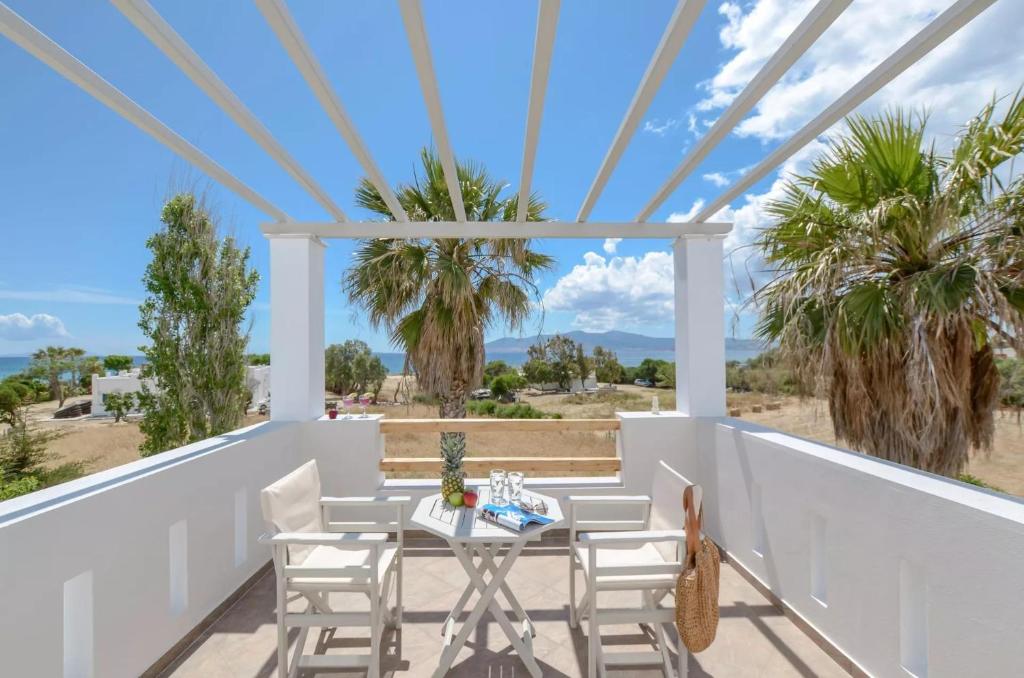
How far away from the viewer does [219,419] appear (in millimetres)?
5730

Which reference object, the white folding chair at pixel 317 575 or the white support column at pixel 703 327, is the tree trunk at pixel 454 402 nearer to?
the white support column at pixel 703 327

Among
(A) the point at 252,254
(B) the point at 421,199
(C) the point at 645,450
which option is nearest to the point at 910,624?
(C) the point at 645,450

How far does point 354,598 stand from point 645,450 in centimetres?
238

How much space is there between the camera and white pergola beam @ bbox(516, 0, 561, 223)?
162 centimetres

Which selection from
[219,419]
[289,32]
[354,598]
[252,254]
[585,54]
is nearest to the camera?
[289,32]

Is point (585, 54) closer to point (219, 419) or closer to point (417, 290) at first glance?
point (417, 290)

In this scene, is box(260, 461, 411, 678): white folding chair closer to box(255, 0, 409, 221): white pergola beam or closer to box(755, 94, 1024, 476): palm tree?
box(255, 0, 409, 221): white pergola beam

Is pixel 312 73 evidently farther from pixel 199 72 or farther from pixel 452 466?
pixel 452 466

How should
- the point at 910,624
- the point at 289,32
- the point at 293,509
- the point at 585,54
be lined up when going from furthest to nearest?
the point at 585,54 < the point at 293,509 < the point at 910,624 < the point at 289,32

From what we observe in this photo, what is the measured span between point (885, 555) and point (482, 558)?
5.59 feet

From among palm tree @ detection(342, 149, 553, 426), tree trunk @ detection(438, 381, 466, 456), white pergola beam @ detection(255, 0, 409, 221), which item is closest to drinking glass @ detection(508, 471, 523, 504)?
white pergola beam @ detection(255, 0, 409, 221)

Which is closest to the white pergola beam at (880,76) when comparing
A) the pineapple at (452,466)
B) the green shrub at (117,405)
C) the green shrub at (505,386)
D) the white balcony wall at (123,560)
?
the pineapple at (452,466)

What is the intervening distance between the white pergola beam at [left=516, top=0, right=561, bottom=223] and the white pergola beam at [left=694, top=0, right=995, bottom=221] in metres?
1.28

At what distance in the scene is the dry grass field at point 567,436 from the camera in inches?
199
